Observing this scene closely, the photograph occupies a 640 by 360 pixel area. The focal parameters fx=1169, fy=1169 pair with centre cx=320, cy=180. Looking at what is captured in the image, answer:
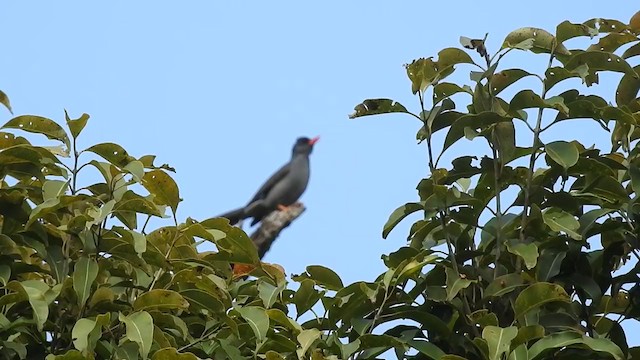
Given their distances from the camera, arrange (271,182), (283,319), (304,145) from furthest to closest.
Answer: (304,145) → (271,182) → (283,319)

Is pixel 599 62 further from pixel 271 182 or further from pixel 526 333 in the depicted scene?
pixel 271 182

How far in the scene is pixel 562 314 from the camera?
317 cm

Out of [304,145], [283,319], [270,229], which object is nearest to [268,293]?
[283,319]

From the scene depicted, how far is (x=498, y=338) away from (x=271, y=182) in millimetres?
5676

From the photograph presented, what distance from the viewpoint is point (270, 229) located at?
16.9ft

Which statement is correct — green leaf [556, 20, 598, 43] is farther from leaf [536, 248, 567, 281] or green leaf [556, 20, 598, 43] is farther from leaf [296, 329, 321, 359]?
leaf [296, 329, 321, 359]

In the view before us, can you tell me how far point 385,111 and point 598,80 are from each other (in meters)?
0.68

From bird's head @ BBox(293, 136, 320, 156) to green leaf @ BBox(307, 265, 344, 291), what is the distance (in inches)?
239

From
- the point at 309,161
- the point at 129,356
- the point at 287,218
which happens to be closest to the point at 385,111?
the point at 129,356

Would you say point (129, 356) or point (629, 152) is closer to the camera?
point (129, 356)

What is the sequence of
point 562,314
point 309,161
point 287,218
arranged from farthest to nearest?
point 309,161, point 287,218, point 562,314

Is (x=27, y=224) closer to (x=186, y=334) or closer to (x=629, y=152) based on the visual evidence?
(x=186, y=334)

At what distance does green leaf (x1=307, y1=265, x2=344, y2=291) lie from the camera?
3.30 meters

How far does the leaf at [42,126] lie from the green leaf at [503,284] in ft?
4.14
